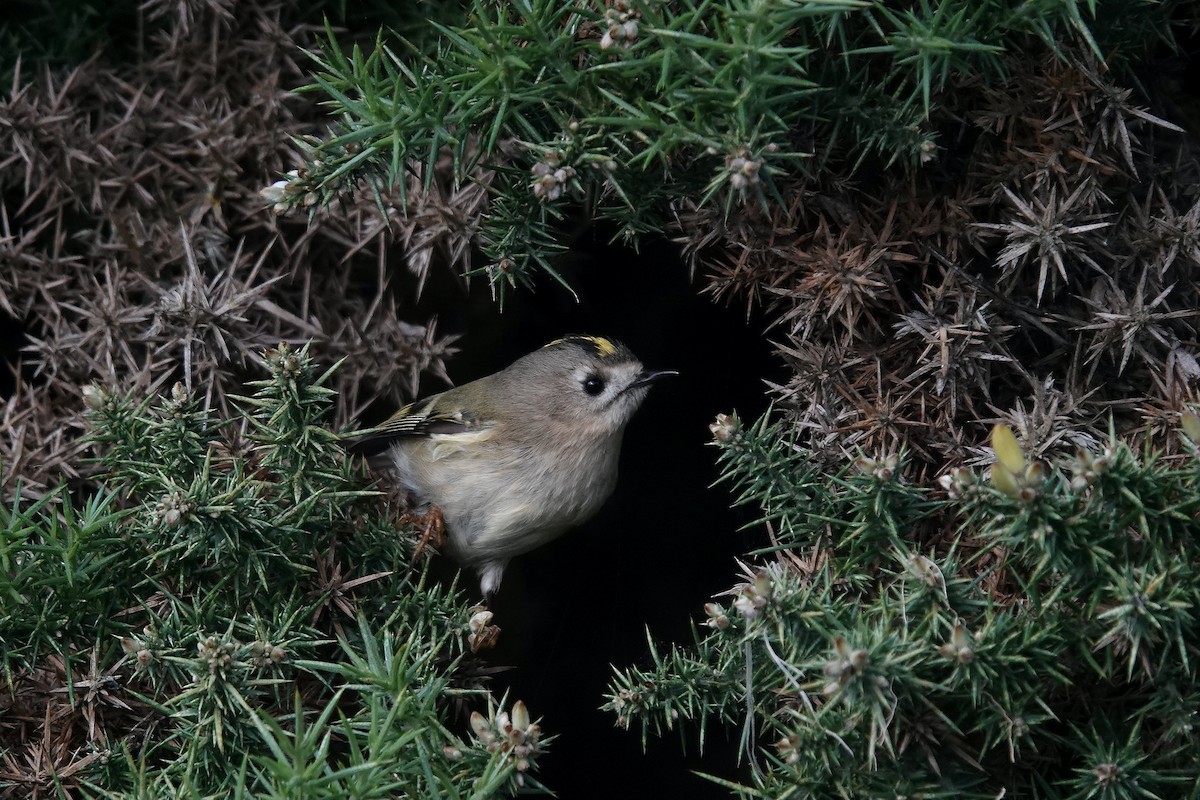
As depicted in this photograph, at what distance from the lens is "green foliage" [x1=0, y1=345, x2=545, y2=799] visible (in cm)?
176

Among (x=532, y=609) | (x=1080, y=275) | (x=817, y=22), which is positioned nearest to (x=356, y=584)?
(x=532, y=609)

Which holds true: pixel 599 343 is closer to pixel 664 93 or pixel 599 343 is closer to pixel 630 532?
pixel 630 532

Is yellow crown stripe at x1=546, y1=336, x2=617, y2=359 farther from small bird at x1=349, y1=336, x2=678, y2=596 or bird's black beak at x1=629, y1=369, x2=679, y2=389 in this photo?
bird's black beak at x1=629, y1=369, x2=679, y2=389

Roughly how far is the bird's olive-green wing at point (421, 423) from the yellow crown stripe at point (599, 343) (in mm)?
361

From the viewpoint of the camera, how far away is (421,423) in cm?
278

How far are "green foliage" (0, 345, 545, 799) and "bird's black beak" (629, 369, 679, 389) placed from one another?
827 millimetres

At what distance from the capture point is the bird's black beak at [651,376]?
2.66 metres

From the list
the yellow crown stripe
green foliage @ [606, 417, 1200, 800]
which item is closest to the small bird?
the yellow crown stripe

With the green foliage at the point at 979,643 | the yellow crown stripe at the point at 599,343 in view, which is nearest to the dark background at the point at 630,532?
the yellow crown stripe at the point at 599,343

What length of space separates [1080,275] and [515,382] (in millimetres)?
1552

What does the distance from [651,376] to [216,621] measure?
1251mm

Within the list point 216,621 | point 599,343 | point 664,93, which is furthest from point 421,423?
point 664,93

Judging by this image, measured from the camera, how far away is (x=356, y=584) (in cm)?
204

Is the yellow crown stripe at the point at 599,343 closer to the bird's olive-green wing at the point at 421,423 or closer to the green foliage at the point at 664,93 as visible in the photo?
the bird's olive-green wing at the point at 421,423
